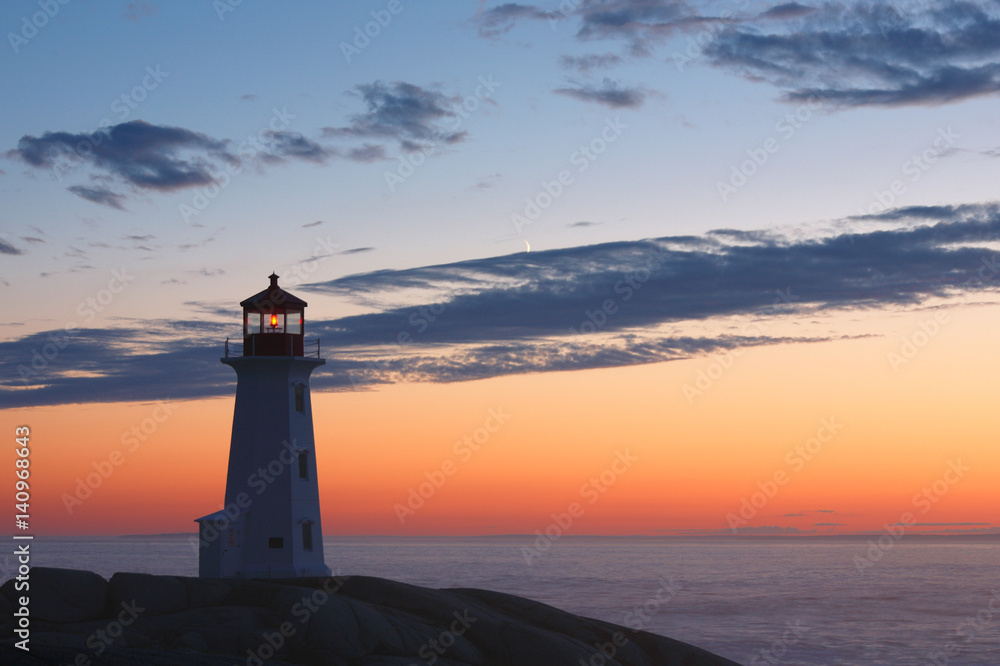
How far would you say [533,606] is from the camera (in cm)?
3045

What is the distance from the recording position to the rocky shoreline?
23375 mm

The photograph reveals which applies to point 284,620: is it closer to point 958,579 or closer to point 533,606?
point 533,606

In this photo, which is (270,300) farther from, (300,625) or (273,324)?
(300,625)

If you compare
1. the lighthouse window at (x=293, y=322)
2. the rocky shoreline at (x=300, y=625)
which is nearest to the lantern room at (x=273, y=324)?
the lighthouse window at (x=293, y=322)

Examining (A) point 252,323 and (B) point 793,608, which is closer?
→ (A) point 252,323

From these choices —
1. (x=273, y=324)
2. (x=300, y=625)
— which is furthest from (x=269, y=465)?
(x=300, y=625)

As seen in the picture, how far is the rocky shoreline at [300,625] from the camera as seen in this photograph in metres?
23.4

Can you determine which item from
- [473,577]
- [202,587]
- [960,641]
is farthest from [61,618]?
[473,577]

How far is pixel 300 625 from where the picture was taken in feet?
80.4

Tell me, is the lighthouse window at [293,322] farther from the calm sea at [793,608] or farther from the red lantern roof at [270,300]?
the calm sea at [793,608]

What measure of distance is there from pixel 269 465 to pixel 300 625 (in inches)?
309

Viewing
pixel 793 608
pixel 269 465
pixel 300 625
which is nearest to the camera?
pixel 300 625

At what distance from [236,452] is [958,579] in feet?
361

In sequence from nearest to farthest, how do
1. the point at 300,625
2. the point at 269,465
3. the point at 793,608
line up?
the point at 300,625, the point at 269,465, the point at 793,608
